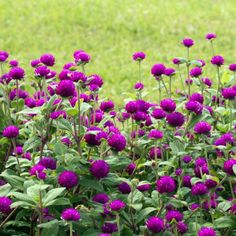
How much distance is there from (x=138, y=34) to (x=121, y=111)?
490 cm

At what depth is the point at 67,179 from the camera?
7.14ft

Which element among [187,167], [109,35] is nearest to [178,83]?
[109,35]

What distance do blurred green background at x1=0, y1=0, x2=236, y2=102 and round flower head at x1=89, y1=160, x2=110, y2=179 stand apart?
4.23 m

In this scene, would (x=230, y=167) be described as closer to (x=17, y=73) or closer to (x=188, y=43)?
(x=17, y=73)

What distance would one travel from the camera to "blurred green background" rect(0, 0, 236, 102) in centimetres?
736

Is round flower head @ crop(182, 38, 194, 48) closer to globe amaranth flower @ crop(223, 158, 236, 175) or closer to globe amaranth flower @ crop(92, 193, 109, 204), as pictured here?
globe amaranth flower @ crop(223, 158, 236, 175)

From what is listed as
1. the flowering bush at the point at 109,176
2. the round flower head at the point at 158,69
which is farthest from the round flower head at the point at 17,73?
the round flower head at the point at 158,69

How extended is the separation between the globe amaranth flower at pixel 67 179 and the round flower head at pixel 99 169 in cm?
11

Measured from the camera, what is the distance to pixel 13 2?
30.2 feet

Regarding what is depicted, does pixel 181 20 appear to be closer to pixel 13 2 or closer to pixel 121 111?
pixel 13 2

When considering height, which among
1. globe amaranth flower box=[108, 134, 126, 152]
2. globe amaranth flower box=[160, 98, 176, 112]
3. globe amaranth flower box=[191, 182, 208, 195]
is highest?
globe amaranth flower box=[160, 98, 176, 112]

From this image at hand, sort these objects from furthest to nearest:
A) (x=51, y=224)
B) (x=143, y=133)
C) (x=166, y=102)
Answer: (x=143, y=133), (x=166, y=102), (x=51, y=224)

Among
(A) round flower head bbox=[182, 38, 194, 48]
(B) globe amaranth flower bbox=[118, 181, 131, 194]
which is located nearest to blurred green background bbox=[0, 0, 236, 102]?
(A) round flower head bbox=[182, 38, 194, 48]

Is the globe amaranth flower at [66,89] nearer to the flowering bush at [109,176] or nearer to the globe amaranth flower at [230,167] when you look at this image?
the flowering bush at [109,176]
